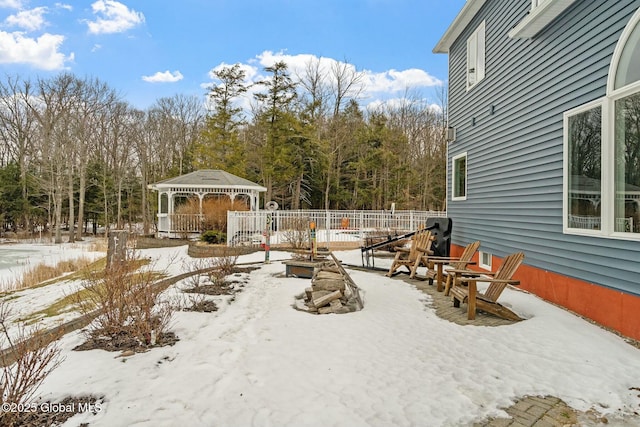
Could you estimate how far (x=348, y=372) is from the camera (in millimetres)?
3193

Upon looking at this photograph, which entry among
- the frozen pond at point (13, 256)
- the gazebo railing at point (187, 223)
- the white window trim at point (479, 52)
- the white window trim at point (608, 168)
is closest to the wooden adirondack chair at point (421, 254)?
the white window trim at point (608, 168)

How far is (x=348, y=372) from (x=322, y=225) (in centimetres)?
1063

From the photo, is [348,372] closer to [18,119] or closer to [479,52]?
[479,52]

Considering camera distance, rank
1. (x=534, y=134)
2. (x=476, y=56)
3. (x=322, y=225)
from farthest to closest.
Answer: (x=322, y=225) → (x=476, y=56) → (x=534, y=134)

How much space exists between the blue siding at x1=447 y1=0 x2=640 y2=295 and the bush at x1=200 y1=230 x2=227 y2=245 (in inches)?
337

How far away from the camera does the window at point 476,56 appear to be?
831 centimetres

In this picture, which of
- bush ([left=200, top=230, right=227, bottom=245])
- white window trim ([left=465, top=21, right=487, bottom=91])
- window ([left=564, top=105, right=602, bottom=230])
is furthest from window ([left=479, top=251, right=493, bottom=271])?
bush ([left=200, top=230, right=227, bottom=245])

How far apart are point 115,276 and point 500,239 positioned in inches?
251

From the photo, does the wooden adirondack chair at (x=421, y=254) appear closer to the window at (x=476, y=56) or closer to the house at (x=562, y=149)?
the house at (x=562, y=149)

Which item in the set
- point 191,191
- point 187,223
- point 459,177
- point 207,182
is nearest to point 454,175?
point 459,177

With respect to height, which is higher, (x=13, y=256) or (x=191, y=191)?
(x=191, y=191)

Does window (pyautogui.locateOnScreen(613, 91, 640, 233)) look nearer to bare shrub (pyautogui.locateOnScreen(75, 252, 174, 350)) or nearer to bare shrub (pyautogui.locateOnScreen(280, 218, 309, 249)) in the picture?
bare shrub (pyautogui.locateOnScreen(75, 252, 174, 350))

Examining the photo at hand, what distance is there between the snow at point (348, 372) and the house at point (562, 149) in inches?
28.9

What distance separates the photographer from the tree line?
83.6ft
